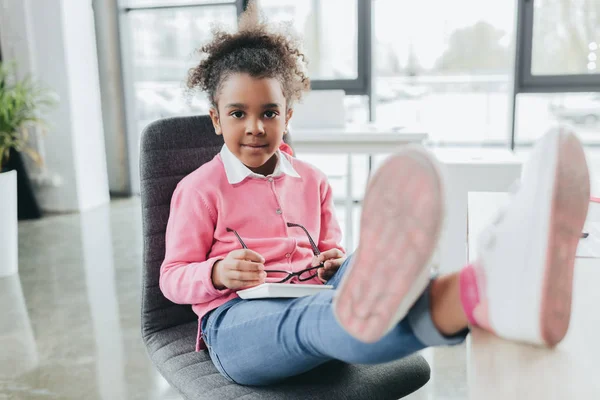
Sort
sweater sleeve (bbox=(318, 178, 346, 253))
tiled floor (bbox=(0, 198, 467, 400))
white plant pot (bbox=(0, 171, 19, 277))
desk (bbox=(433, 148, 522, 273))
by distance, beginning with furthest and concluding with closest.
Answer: white plant pot (bbox=(0, 171, 19, 277))
desk (bbox=(433, 148, 522, 273))
tiled floor (bbox=(0, 198, 467, 400))
sweater sleeve (bbox=(318, 178, 346, 253))

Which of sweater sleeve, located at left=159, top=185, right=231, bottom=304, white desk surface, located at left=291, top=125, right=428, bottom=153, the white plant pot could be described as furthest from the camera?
the white plant pot

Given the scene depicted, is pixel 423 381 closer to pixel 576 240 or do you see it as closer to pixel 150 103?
pixel 576 240

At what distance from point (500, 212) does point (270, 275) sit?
1.98 ft

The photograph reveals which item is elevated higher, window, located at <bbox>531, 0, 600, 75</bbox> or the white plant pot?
window, located at <bbox>531, 0, 600, 75</bbox>

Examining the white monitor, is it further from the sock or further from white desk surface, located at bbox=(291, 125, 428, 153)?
the sock

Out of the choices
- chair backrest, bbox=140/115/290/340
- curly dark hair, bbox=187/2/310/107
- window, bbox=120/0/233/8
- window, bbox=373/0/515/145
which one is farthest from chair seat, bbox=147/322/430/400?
window, bbox=120/0/233/8

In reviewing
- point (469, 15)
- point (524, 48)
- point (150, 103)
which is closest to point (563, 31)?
point (524, 48)

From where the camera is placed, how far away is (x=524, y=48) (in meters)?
3.92

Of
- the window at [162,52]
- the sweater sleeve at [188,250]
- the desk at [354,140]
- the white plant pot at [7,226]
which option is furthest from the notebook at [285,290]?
the window at [162,52]

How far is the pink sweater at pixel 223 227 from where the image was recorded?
1087 mm

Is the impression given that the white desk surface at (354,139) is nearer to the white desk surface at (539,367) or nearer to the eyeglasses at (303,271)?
the eyeglasses at (303,271)

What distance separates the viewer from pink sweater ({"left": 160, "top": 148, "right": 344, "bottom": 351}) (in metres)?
1.09

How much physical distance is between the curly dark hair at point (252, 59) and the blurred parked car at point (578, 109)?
326 centimetres

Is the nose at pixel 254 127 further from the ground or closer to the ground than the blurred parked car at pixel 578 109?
further from the ground
